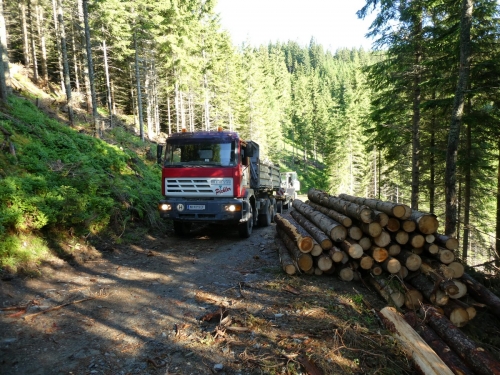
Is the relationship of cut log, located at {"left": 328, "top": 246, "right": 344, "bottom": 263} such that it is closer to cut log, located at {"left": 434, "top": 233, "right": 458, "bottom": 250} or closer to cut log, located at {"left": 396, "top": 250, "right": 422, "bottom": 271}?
cut log, located at {"left": 396, "top": 250, "right": 422, "bottom": 271}

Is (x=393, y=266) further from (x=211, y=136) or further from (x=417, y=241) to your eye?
(x=211, y=136)

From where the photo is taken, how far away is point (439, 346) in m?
3.77

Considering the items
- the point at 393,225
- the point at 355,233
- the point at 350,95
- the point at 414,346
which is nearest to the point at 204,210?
the point at 355,233

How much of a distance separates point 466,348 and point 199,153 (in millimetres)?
7408

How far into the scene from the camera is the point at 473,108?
11031mm

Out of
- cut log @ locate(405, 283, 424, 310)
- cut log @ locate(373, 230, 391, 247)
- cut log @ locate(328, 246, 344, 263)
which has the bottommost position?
cut log @ locate(405, 283, 424, 310)

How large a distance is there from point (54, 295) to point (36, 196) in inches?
106

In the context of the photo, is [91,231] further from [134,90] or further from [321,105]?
[321,105]

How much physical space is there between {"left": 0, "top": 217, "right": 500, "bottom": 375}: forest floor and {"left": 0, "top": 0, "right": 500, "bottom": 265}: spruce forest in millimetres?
1919

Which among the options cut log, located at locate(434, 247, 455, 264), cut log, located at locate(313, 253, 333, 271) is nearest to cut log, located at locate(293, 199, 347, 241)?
cut log, located at locate(313, 253, 333, 271)

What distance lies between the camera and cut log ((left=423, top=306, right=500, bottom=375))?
3.25 meters

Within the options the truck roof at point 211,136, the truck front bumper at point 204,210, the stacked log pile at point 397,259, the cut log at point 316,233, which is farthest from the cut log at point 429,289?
the truck roof at point 211,136

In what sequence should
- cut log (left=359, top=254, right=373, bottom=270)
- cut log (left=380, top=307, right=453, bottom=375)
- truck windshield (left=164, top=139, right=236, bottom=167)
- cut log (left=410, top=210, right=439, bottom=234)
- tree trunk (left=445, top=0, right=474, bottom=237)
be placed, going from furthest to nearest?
truck windshield (left=164, top=139, right=236, bottom=167) < tree trunk (left=445, top=0, right=474, bottom=237) < cut log (left=359, top=254, right=373, bottom=270) < cut log (left=410, top=210, right=439, bottom=234) < cut log (left=380, top=307, right=453, bottom=375)

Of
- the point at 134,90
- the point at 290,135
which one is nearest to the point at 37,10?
the point at 134,90
